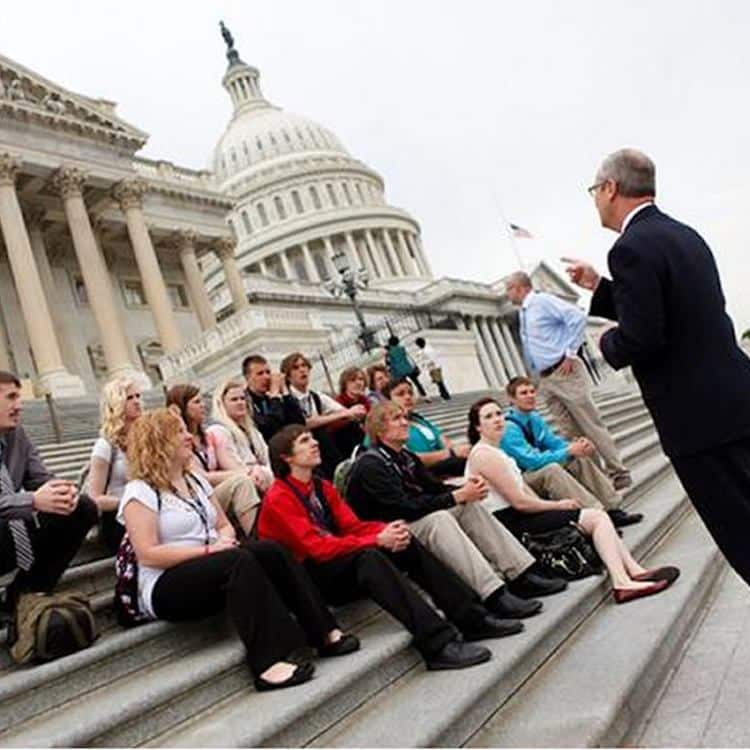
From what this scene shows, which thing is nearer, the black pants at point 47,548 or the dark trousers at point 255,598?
the dark trousers at point 255,598

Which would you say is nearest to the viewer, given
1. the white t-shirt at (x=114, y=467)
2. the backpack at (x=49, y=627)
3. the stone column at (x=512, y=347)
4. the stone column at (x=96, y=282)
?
the backpack at (x=49, y=627)

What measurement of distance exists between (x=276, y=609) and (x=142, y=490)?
3.25ft

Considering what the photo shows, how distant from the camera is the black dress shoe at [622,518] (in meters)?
6.17

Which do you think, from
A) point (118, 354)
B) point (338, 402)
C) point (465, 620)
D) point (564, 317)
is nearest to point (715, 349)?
point (465, 620)

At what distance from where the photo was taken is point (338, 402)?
740cm

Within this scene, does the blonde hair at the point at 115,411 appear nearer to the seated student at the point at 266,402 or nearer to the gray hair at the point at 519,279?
the seated student at the point at 266,402

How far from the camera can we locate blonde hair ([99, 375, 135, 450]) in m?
4.86

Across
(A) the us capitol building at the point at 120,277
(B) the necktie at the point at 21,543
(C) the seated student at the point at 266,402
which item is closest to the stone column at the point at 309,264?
(A) the us capitol building at the point at 120,277

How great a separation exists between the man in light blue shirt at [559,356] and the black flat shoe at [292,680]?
4333mm

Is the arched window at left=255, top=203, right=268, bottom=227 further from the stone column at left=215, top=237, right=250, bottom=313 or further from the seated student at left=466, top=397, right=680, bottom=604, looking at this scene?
the seated student at left=466, top=397, right=680, bottom=604

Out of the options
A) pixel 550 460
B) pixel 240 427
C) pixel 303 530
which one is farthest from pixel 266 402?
pixel 303 530

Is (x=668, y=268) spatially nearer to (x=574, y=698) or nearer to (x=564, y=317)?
(x=574, y=698)

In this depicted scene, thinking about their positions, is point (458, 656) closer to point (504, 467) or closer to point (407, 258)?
point (504, 467)

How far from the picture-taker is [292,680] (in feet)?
10.8
